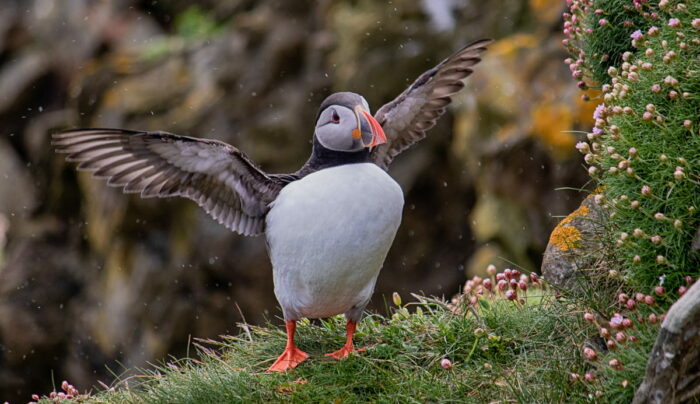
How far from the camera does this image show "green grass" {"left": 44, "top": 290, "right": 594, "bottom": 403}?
11.9ft

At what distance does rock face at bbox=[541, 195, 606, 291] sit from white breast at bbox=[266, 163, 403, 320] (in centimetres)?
88

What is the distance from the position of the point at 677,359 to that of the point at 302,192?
6.47ft

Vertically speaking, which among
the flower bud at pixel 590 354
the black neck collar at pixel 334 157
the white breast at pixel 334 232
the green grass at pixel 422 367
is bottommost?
the green grass at pixel 422 367

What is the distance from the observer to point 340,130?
4.06m

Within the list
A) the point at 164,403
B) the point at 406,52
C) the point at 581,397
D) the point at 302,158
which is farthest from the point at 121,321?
the point at 581,397

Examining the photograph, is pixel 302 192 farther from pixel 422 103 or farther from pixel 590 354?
pixel 590 354

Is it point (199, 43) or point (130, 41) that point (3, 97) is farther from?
point (199, 43)

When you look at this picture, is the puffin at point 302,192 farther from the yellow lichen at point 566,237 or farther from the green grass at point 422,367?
the yellow lichen at point 566,237

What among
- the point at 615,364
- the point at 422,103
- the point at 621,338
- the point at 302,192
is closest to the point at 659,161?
the point at 621,338

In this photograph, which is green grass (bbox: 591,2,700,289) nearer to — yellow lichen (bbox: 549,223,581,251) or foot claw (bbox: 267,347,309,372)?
yellow lichen (bbox: 549,223,581,251)

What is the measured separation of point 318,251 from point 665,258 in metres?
1.60

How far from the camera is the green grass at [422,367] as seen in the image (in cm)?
363

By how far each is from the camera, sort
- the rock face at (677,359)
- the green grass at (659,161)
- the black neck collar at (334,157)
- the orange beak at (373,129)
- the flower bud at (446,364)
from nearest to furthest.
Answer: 1. the rock face at (677,359)
2. the green grass at (659,161)
3. the flower bud at (446,364)
4. the orange beak at (373,129)
5. the black neck collar at (334,157)

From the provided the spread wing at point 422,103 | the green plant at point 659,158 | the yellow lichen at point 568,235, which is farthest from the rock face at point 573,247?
the spread wing at point 422,103
